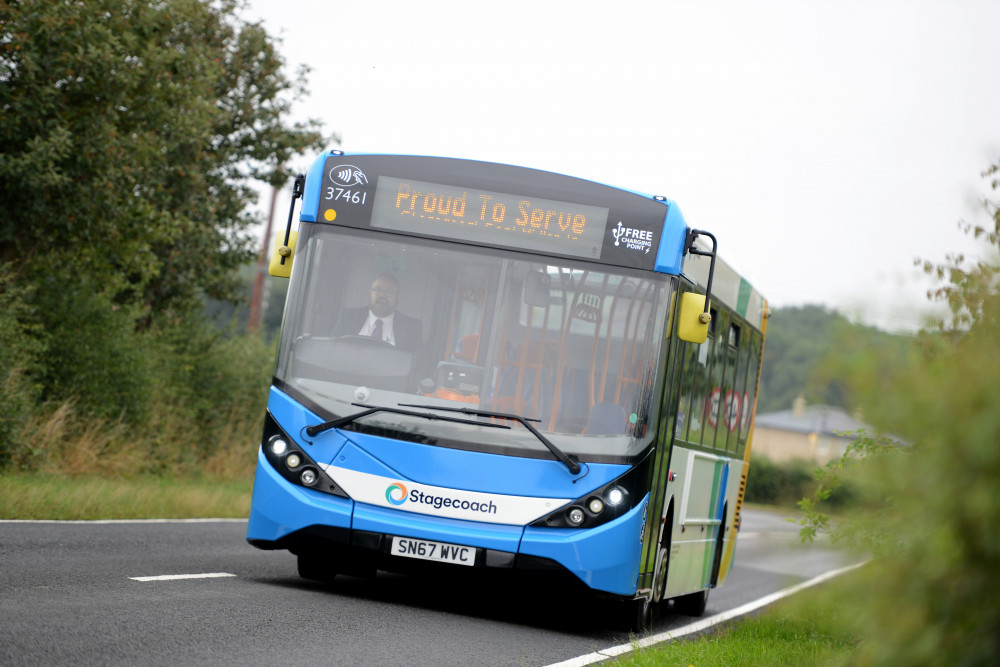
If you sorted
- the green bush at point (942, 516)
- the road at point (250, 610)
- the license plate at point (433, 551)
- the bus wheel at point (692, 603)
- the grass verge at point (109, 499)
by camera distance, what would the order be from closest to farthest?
1. the green bush at point (942, 516)
2. the road at point (250, 610)
3. the license plate at point (433, 551)
4. the bus wheel at point (692, 603)
5. the grass verge at point (109, 499)

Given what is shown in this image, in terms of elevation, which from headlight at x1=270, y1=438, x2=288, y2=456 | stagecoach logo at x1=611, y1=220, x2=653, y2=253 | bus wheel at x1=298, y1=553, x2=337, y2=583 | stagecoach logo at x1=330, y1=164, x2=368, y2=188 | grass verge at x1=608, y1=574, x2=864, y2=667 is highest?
stagecoach logo at x1=330, y1=164, x2=368, y2=188

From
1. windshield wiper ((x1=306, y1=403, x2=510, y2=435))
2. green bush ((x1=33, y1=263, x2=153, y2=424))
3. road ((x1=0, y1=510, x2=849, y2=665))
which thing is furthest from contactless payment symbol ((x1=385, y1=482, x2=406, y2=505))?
green bush ((x1=33, y1=263, x2=153, y2=424))

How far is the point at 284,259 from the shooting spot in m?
9.84

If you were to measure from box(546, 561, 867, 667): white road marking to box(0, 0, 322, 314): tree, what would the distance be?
10085 mm

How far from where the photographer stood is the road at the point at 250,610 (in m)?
6.25

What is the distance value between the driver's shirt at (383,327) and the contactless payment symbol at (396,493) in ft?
3.39

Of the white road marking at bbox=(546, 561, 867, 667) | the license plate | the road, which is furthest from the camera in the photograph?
the license plate

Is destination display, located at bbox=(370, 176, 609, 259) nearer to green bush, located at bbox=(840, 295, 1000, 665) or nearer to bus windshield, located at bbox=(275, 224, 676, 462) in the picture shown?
bus windshield, located at bbox=(275, 224, 676, 462)

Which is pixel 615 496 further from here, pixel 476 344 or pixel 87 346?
pixel 87 346

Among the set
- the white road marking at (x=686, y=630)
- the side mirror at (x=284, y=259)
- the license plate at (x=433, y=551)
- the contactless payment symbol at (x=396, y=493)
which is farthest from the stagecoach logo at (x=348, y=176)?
the white road marking at (x=686, y=630)

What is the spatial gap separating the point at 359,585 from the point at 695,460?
3.05m

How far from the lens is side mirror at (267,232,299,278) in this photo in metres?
9.81

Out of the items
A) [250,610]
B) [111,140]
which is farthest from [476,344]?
[111,140]

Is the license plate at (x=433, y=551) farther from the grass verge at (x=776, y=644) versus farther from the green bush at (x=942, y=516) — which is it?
the green bush at (x=942, y=516)
